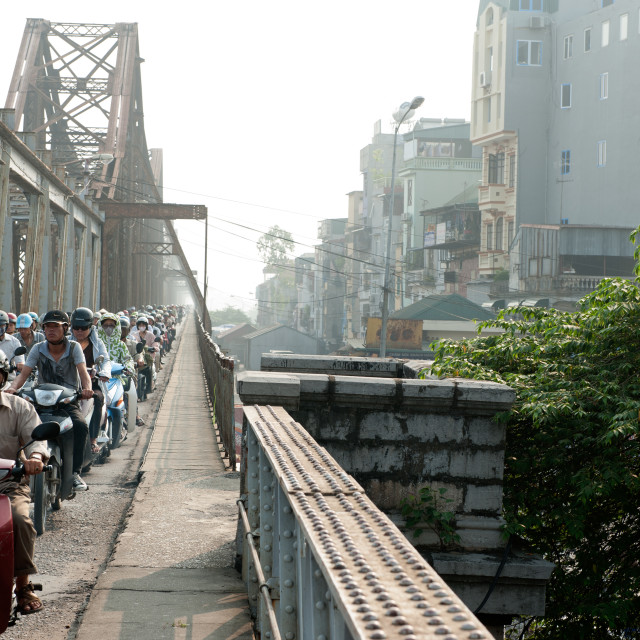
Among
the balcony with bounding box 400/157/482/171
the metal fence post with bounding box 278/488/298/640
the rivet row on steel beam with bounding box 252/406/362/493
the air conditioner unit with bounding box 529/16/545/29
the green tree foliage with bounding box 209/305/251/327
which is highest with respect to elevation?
the air conditioner unit with bounding box 529/16/545/29

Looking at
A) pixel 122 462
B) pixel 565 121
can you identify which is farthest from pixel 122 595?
pixel 565 121

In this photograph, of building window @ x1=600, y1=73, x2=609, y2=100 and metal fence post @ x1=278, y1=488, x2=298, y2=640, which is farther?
building window @ x1=600, y1=73, x2=609, y2=100

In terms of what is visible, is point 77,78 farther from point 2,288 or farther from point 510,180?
point 2,288

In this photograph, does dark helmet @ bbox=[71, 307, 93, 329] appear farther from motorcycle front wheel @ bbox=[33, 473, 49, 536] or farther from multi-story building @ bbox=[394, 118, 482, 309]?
multi-story building @ bbox=[394, 118, 482, 309]

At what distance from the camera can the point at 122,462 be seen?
11070 millimetres

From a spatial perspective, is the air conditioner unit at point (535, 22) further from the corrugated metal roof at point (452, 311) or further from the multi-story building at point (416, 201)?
the corrugated metal roof at point (452, 311)

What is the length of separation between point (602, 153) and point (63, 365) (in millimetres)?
45380

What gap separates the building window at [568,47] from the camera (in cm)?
5181

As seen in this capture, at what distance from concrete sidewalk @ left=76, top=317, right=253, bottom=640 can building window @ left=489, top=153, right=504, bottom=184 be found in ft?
151

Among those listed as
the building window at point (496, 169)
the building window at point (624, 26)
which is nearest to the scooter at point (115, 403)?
the building window at point (624, 26)

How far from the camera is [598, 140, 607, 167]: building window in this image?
48.1m

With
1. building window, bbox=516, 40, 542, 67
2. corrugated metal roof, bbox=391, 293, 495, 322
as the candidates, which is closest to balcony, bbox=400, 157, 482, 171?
Result: building window, bbox=516, 40, 542, 67

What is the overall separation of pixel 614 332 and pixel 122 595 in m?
4.56

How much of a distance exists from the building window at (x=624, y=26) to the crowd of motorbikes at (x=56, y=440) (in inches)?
1593
